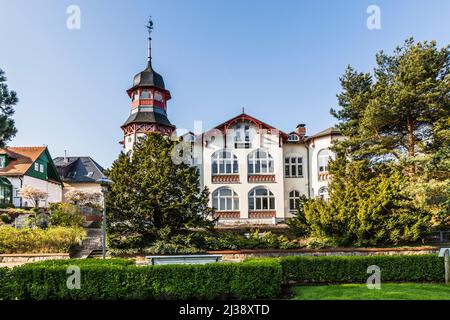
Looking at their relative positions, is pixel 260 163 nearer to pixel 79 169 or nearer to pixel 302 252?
pixel 302 252

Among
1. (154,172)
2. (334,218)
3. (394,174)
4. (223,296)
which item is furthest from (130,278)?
(394,174)

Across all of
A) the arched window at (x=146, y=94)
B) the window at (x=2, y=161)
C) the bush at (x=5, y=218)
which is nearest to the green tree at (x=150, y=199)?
the bush at (x=5, y=218)

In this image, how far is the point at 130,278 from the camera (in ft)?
31.0

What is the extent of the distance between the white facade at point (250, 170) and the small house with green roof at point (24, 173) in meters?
16.4

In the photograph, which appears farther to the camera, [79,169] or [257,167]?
[79,169]

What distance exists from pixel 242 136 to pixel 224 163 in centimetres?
266

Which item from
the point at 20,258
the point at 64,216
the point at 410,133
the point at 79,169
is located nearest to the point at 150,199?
the point at 20,258

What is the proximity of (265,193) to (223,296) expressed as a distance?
1801 centimetres

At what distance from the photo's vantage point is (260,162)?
2752cm

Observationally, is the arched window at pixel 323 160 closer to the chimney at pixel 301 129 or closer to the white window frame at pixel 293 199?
the white window frame at pixel 293 199

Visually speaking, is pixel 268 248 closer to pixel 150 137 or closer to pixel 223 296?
pixel 223 296

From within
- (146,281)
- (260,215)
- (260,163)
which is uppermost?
(260,163)

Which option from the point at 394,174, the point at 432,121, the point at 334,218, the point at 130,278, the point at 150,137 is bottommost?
the point at 130,278

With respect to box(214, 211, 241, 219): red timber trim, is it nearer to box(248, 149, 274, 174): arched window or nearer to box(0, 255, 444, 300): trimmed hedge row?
box(248, 149, 274, 174): arched window
